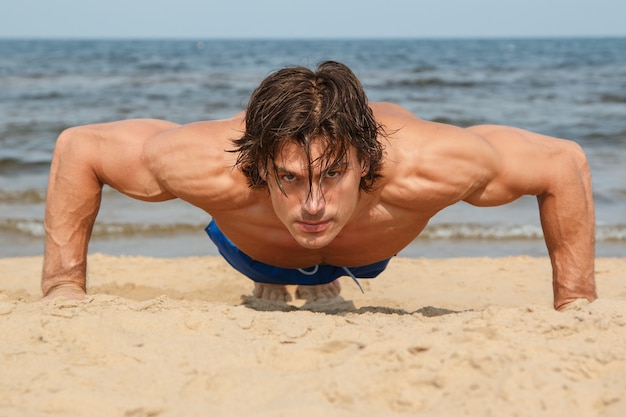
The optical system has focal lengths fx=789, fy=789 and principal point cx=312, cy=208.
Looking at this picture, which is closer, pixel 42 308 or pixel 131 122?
pixel 42 308

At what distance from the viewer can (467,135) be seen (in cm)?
294

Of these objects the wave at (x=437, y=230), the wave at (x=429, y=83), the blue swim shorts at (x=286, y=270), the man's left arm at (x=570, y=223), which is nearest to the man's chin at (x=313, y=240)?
the blue swim shorts at (x=286, y=270)

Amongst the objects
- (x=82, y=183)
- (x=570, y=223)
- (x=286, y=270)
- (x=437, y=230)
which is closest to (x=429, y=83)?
(x=437, y=230)

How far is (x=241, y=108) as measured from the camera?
1338 centimetres

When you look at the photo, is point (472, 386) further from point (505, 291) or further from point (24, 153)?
point (24, 153)

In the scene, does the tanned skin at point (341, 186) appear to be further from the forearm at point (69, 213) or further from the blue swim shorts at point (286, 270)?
the blue swim shorts at point (286, 270)

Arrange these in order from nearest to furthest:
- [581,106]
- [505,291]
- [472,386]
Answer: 1. [472,386]
2. [505,291]
3. [581,106]

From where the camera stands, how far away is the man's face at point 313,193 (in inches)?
104

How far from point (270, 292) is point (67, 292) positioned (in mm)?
1403

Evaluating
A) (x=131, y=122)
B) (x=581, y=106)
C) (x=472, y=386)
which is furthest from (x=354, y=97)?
(x=581, y=106)

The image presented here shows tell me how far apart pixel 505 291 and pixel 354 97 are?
6.98ft

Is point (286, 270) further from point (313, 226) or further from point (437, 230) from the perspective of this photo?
point (437, 230)

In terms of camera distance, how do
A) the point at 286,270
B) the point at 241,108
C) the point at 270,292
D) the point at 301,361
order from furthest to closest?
the point at 241,108, the point at 270,292, the point at 286,270, the point at 301,361

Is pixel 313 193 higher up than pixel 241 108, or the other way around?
pixel 313 193
